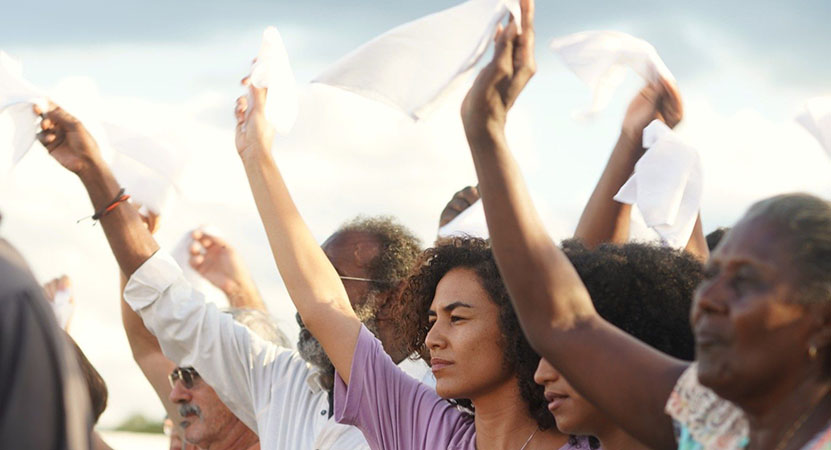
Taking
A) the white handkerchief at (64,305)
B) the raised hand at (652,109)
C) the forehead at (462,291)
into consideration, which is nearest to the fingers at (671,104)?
the raised hand at (652,109)

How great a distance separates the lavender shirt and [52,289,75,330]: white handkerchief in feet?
12.0

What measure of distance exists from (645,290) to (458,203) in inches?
101

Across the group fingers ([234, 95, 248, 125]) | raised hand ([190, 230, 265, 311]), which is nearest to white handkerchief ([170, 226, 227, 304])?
raised hand ([190, 230, 265, 311])

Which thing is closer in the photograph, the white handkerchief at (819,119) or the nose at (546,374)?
the nose at (546,374)

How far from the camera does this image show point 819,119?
383cm

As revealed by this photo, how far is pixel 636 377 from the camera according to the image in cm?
267

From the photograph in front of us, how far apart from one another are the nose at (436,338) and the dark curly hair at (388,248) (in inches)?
51.5

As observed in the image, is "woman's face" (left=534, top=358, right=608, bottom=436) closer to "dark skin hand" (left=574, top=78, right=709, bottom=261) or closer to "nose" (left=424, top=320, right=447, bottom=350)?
"nose" (left=424, top=320, right=447, bottom=350)

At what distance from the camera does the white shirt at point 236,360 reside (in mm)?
5152

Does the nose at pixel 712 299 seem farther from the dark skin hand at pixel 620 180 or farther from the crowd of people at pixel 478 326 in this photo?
the dark skin hand at pixel 620 180

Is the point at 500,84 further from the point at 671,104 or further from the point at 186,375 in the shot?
the point at 186,375

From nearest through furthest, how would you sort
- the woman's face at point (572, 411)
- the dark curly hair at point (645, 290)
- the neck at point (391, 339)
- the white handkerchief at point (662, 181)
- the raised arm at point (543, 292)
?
the raised arm at point (543, 292) → the woman's face at point (572, 411) → the dark curly hair at point (645, 290) → the white handkerchief at point (662, 181) → the neck at point (391, 339)

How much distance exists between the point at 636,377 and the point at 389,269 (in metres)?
2.94

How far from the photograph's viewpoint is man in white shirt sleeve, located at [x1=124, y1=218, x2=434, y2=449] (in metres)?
5.14
